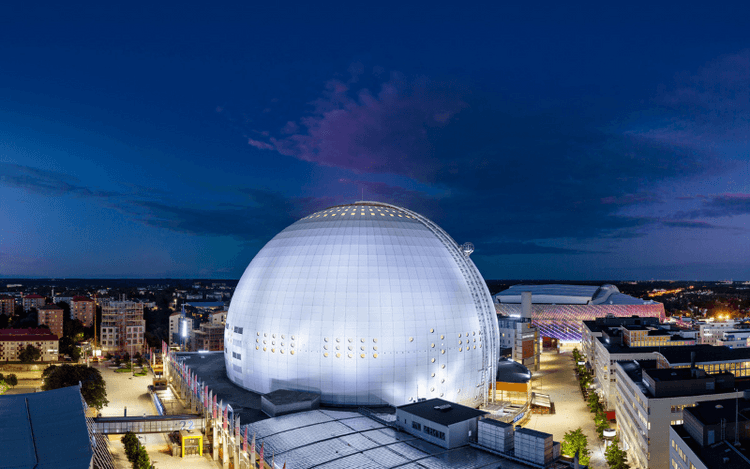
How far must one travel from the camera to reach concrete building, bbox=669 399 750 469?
3037cm

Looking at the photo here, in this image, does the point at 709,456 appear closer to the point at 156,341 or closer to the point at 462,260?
the point at 462,260

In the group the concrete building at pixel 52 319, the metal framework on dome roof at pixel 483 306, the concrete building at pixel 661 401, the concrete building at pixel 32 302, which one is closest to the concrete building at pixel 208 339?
the concrete building at pixel 52 319

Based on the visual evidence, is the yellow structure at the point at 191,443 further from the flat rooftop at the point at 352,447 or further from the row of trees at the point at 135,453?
the flat rooftop at the point at 352,447

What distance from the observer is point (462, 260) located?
2282 inches

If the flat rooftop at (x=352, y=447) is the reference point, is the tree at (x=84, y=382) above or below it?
below

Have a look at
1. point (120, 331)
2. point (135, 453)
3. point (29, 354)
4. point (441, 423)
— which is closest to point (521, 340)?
point (441, 423)

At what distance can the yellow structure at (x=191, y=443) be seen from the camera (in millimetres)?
45450

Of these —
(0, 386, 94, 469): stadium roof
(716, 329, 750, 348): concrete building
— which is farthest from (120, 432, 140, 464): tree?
(716, 329, 750, 348): concrete building

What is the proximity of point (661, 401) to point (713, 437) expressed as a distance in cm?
863

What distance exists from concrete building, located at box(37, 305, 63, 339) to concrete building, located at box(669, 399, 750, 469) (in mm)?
144434

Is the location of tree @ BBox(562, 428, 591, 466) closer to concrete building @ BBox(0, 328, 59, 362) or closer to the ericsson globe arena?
the ericsson globe arena

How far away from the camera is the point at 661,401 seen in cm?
4150

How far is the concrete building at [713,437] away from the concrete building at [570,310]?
80.3 metres

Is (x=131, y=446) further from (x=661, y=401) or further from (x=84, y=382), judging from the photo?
(x=661, y=401)
